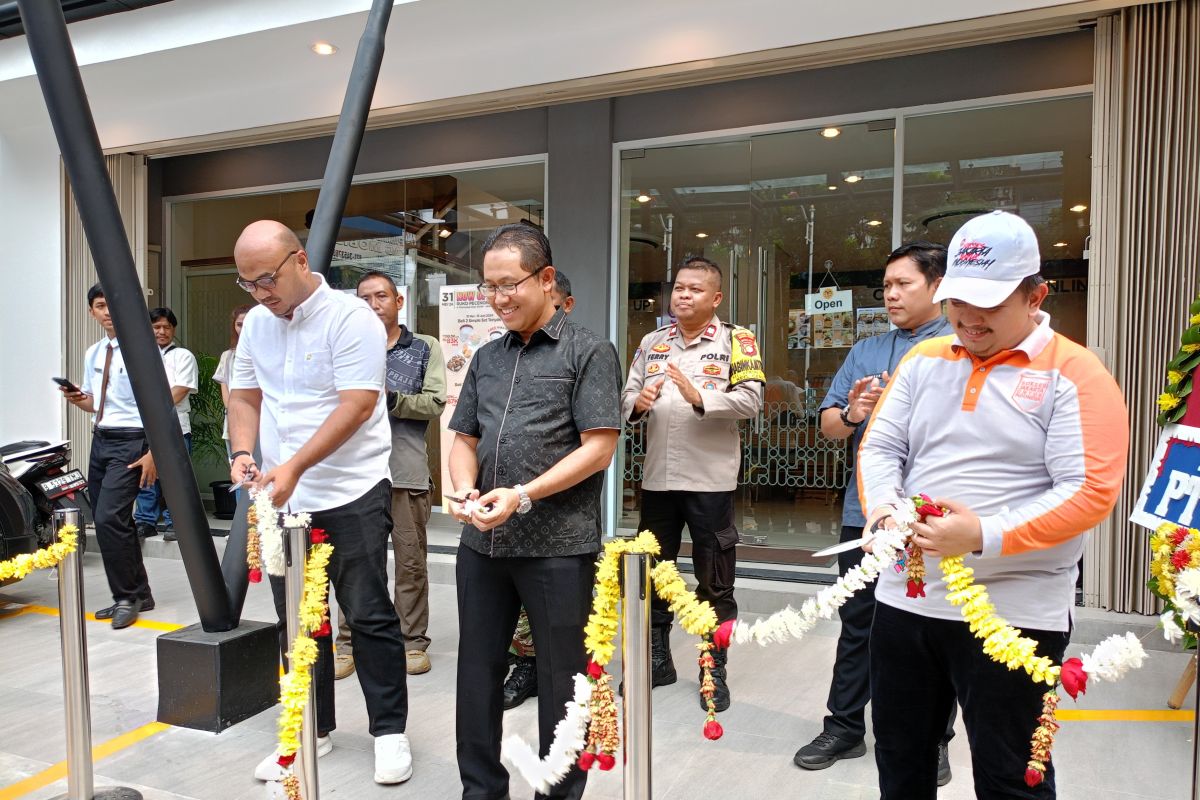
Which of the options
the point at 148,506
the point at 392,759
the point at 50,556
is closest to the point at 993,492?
the point at 392,759

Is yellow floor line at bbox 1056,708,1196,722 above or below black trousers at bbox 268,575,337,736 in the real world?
below

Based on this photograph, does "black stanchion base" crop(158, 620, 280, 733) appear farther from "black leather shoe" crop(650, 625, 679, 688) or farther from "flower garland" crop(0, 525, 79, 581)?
"black leather shoe" crop(650, 625, 679, 688)

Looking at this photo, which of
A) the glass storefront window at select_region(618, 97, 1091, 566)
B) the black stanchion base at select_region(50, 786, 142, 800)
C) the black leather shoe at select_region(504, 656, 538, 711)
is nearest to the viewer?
the black stanchion base at select_region(50, 786, 142, 800)

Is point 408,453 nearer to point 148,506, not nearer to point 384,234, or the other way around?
point 384,234

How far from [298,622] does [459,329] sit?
4.55m

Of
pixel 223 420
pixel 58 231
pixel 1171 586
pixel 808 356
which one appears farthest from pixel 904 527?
pixel 58 231

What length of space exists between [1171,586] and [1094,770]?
1442mm

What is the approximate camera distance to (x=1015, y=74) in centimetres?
503

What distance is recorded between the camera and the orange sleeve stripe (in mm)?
1642

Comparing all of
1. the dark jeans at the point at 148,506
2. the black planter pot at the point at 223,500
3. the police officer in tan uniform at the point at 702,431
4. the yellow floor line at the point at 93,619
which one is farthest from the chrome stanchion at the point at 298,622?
the black planter pot at the point at 223,500

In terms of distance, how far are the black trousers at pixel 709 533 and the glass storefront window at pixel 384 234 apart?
3.53 metres

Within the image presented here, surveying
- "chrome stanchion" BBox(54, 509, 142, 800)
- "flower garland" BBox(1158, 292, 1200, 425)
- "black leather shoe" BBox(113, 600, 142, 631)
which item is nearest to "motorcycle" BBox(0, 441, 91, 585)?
"black leather shoe" BBox(113, 600, 142, 631)

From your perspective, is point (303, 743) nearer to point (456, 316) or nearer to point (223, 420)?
point (456, 316)

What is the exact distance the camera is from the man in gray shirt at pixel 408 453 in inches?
157
